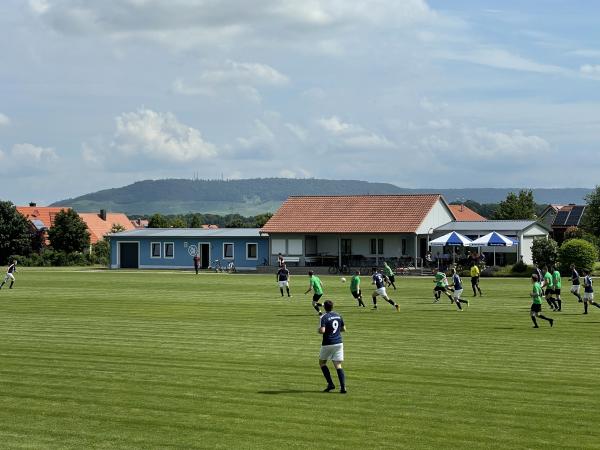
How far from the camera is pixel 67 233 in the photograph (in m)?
106

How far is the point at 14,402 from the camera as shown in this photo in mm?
17094

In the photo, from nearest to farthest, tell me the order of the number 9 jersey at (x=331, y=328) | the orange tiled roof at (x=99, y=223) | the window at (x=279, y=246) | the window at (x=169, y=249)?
the number 9 jersey at (x=331, y=328)
the window at (x=279, y=246)
the window at (x=169, y=249)
the orange tiled roof at (x=99, y=223)

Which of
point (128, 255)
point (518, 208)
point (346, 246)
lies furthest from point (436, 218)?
point (518, 208)

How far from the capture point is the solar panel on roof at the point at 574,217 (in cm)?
12862

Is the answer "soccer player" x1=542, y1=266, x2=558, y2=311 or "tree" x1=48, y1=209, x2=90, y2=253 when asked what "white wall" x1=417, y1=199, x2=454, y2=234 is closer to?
"soccer player" x1=542, y1=266, x2=558, y2=311

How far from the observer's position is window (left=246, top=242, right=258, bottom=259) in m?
82.3

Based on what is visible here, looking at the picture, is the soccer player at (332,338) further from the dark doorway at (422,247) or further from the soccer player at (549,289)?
the dark doorway at (422,247)

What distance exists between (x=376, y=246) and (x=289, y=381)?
195ft

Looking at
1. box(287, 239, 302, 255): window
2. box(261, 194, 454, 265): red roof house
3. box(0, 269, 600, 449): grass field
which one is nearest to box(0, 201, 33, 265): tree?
box(261, 194, 454, 265): red roof house

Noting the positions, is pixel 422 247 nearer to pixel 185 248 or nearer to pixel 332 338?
pixel 185 248

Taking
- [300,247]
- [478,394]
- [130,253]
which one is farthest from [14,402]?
[130,253]

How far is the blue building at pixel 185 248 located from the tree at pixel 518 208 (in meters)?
42.6

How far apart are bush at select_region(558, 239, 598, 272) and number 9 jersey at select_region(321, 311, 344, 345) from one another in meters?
47.2

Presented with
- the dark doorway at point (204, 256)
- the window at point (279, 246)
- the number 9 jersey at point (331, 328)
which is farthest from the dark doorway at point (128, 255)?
the number 9 jersey at point (331, 328)
